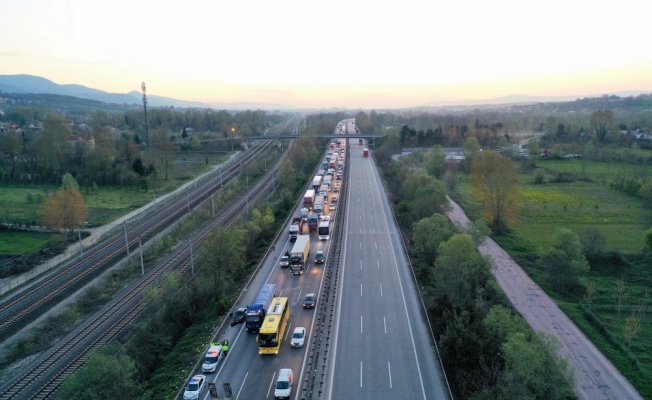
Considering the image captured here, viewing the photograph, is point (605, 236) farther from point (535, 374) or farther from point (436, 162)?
point (436, 162)

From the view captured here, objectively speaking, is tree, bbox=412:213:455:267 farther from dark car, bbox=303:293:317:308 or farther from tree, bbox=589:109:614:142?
tree, bbox=589:109:614:142

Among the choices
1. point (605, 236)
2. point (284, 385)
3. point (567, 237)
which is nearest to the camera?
point (284, 385)

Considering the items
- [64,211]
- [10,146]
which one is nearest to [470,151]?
[64,211]

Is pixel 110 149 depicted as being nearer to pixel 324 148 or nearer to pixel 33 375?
pixel 324 148

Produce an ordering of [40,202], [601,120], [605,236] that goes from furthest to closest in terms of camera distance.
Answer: [601,120] → [40,202] → [605,236]

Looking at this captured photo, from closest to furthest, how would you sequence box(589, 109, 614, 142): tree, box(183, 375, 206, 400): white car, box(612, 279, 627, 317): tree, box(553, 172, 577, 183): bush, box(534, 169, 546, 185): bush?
box(183, 375, 206, 400): white car < box(612, 279, 627, 317): tree < box(534, 169, 546, 185): bush < box(553, 172, 577, 183): bush < box(589, 109, 614, 142): tree

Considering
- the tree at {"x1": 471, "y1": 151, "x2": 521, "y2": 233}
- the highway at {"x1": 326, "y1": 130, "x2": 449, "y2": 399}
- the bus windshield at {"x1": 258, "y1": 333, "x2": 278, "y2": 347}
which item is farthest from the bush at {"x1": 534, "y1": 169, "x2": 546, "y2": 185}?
the bus windshield at {"x1": 258, "y1": 333, "x2": 278, "y2": 347}
